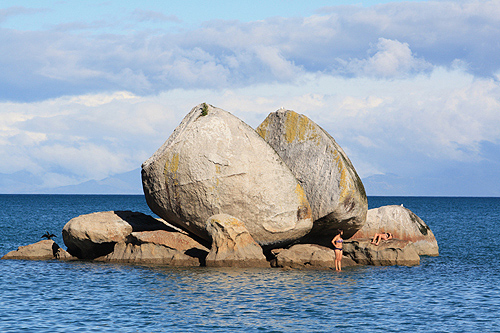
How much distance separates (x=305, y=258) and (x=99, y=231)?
10047mm

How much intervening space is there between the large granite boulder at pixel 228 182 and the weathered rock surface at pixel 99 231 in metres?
2.82

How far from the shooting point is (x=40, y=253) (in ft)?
99.8

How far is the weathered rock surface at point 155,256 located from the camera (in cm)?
2696

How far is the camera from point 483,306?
19.4 metres

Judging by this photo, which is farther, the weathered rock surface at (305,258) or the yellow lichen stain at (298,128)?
the yellow lichen stain at (298,128)

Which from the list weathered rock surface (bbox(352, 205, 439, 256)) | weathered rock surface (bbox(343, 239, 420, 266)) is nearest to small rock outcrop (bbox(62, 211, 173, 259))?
weathered rock surface (bbox(343, 239, 420, 266))

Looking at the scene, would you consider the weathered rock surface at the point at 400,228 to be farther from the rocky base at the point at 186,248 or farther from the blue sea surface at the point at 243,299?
the blue sea surface at the point at 243,299

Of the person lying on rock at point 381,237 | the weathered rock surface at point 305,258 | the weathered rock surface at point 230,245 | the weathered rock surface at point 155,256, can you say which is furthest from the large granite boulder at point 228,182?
the person lying on rock at point 381,237

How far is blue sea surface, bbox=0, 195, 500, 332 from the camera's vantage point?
16516 mm

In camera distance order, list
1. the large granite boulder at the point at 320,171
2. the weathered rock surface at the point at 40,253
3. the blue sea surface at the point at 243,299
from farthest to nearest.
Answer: the weathered rock surface at the point at 40,253 < the large granite boulder at the point at 320,171 < the blue sea surface at the point at 243,299

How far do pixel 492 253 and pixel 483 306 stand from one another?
18.6m

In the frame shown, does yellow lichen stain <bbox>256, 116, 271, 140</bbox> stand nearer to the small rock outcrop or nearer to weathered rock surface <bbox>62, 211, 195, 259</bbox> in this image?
weathered rock surface <bbox>62, 211, 195, 259</bbox>

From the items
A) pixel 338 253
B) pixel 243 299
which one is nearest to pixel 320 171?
pixel 338 253

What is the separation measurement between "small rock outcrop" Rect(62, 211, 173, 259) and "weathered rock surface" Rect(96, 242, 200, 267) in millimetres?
1278
